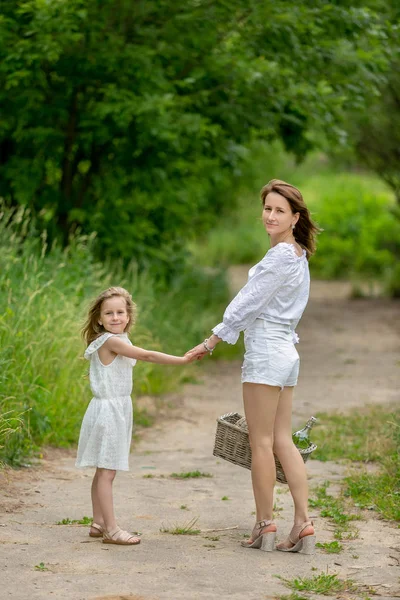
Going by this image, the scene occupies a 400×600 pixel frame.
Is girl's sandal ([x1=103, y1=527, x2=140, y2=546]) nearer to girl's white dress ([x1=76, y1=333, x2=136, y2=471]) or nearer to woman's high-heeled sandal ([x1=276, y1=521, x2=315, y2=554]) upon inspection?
girl's white dress ([x1=76, y1=333, x2=136, y2=471])

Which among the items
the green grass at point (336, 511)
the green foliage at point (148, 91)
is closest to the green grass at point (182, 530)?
the green grass at point (336, 511)

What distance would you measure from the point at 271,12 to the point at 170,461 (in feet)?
14.8

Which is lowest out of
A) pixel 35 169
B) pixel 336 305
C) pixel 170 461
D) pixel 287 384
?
pixel 336 305

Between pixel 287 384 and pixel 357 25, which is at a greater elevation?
pixel 357 25

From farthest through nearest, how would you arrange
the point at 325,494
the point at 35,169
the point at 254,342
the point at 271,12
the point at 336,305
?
1. the point at 336,305
2. the point at 35,169
3. the point at 271,12
4. the point at 325,494
5. the point at 254,342

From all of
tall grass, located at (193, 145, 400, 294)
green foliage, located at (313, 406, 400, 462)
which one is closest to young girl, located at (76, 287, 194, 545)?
green foliage, located at (313, 406, 400, 462)

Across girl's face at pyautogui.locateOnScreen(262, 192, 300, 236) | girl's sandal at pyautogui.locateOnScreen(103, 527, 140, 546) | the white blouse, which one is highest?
girl's face at pyautogui.locateOnScreen(262, 192, 300, 236)

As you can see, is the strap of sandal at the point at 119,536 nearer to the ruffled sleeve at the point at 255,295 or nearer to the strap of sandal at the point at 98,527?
the strap of sandal at the point at 98,527

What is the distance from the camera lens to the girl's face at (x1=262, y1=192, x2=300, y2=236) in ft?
17.6

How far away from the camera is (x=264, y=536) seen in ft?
17.3

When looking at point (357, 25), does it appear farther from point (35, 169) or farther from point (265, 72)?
point (35, 169)

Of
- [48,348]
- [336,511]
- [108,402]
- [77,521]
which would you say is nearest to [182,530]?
[77,521]

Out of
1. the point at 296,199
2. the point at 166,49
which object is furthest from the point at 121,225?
the point at 296,199

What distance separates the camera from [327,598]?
457 centimetres
